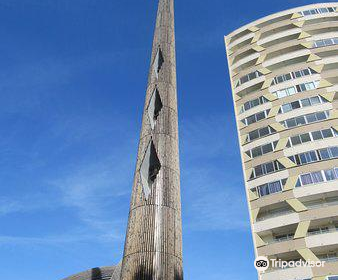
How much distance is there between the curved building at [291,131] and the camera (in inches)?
1201

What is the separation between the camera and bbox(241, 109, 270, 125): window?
40438mm

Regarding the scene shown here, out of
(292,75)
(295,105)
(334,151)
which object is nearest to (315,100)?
(295,105)

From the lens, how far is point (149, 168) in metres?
13.6

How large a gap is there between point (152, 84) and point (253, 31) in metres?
38.0

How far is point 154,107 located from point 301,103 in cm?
2819

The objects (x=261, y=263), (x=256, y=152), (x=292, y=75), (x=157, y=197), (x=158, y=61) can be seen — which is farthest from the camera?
(x=292, y=75)

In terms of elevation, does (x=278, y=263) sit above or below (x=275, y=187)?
below

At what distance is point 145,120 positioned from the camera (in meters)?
15.8

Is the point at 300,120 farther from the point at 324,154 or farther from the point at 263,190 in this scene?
Result: the point at 263,190

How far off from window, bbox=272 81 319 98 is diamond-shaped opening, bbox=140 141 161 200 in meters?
31.3

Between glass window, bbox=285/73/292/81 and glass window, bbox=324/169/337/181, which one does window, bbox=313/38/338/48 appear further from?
glass window, bbox=324/169/337/181

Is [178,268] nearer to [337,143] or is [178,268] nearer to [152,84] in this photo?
[152,84]

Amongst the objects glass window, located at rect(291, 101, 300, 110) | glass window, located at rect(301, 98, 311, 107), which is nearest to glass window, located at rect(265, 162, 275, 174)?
glass window, located at rect(291, 101, 300, 110)

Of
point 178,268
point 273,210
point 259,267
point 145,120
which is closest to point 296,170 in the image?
point 273,210
